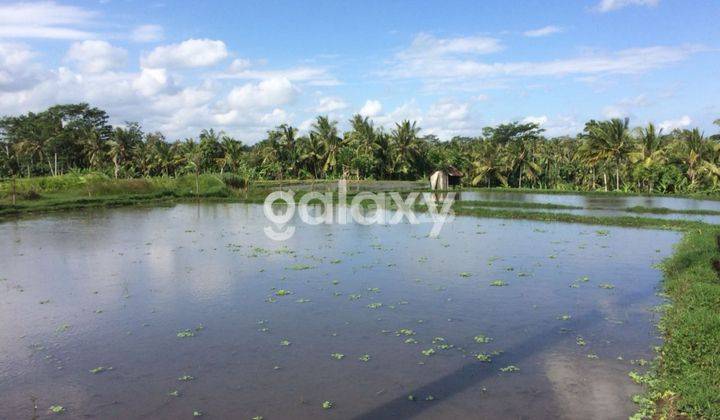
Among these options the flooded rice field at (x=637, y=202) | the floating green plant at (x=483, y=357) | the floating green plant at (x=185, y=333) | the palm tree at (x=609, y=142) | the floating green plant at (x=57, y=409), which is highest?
the palm tree at (x=609, y=142)

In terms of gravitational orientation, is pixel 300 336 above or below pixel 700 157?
→ below

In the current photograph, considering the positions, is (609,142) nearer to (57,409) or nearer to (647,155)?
(647,155)

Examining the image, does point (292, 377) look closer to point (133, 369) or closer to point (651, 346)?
point (133, 369)

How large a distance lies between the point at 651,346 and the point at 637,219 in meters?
15.9

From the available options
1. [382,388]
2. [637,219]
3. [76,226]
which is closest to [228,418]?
[382,388]

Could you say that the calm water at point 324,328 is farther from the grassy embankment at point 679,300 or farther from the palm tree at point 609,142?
the palm tree at point 609,142

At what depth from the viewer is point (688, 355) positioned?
675cm

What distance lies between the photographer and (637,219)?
21.6 metres

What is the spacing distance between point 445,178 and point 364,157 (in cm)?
877

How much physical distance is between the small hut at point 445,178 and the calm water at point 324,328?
25.4 m

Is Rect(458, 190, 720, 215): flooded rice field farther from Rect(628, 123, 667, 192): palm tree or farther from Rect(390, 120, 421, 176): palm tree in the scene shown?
Rect(390, 120, 421, 176): palm tree

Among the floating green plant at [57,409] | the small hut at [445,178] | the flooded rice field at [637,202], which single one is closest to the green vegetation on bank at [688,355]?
the floating green plant at [57,409]

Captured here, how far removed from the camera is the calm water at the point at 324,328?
612 centimetres

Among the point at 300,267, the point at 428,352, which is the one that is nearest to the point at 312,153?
the point at 300,267
